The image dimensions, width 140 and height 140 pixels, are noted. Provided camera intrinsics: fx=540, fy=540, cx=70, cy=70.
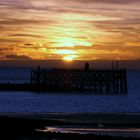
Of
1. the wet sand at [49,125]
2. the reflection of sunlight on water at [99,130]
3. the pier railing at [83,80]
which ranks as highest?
the pier railing at [83,80]

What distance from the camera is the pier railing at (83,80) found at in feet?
323

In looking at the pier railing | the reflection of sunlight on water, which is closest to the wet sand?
the reflection of sunlight on water

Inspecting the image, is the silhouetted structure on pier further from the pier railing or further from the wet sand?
the wet sand

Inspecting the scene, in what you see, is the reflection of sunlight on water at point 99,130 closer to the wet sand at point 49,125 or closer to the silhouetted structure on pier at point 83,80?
the wet sand at point 49,125

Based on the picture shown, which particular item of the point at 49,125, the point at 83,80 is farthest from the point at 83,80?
the point at 49,125

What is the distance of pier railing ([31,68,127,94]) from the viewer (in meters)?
98.3

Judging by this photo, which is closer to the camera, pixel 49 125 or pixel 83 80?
pixel 49 125

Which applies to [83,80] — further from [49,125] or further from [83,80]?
[49,125]

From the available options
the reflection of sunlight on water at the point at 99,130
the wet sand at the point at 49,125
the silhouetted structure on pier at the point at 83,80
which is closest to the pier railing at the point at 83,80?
the silhouetted structure on pier at the point at 83,80

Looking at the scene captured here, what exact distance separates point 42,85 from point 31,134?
271 ft

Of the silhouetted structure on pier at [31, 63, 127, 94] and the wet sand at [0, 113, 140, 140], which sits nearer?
the wet sand at [0, 113, 140, 140]

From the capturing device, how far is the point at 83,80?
103 m

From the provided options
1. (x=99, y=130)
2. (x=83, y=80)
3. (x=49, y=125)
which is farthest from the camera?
(x=83, y=80)

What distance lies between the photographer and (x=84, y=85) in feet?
350
